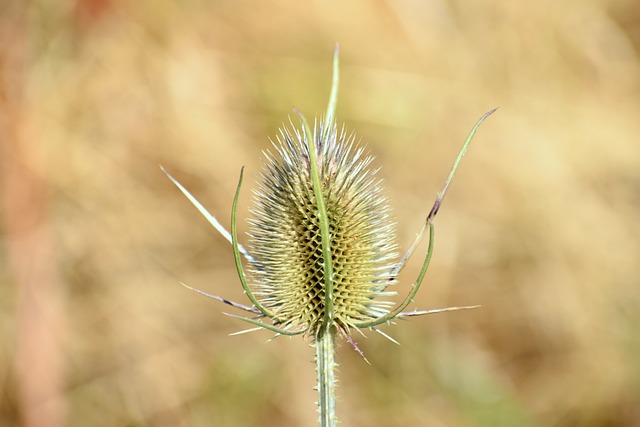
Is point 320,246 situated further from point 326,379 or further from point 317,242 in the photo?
point 326,379

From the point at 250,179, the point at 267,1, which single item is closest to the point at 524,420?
the point at 250,179

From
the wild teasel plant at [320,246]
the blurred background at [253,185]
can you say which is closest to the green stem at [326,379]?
the wild teasel plant at [320,246]

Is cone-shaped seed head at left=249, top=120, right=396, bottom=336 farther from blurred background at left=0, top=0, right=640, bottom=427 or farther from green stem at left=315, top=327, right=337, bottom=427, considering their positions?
blurred background at left=0, top=0, right=640, bottom=427

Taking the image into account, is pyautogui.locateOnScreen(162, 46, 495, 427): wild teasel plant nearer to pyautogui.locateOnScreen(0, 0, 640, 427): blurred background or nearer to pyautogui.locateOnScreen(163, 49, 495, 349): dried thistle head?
pyautogui.locateOnScreen(163, 49, 495, 349): dried thistle head

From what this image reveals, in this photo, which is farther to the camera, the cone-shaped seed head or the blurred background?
the blurred background

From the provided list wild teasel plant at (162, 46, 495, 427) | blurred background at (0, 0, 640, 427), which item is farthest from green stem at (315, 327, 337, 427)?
blurred background at (0, 0, 640, 427)

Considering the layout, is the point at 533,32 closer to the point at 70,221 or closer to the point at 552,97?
the point at 552,97

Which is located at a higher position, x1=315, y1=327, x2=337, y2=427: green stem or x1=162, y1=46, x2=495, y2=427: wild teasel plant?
x1=162, y1=46, x2=495, y2=427: wild teasel plant
